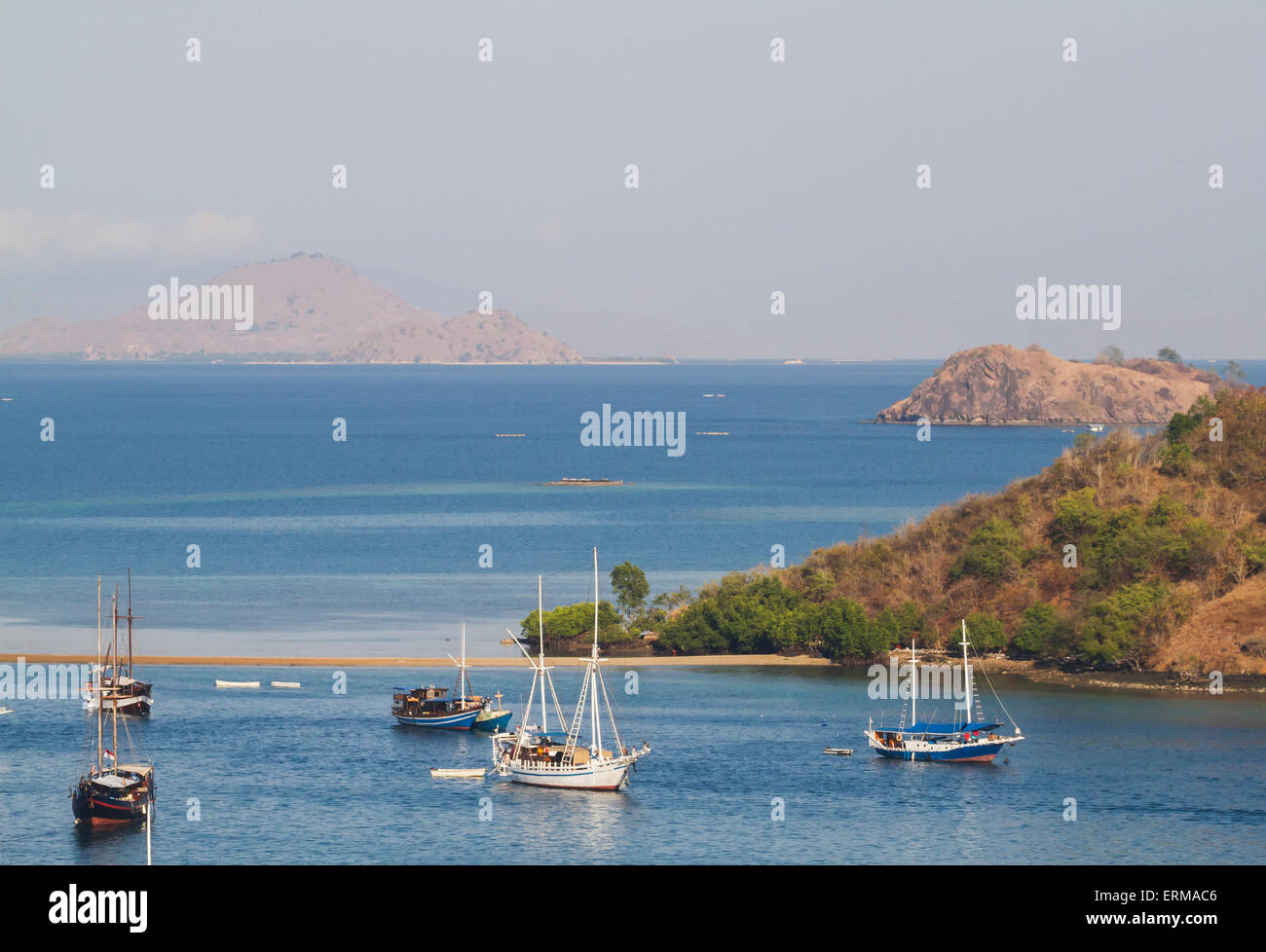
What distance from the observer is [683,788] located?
207 ft

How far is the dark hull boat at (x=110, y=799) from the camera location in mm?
57000

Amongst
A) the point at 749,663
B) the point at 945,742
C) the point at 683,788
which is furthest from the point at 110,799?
the point at 749,663

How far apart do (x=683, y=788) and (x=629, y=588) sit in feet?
128

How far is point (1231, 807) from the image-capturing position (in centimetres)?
6062

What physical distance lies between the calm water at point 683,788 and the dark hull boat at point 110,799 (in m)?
0.74

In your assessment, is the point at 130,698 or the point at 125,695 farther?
the point at 125,695

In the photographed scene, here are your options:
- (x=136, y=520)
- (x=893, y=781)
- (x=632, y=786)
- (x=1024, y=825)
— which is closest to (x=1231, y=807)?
(x=1024, y=825)

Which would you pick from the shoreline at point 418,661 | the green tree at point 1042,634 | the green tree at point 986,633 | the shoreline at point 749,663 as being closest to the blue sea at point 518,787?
the shoreline at point 418,661

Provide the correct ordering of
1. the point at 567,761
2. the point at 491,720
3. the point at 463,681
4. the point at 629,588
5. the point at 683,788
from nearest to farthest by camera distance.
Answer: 1. the point at 683,788
2. the point at 567,761
3. the point at 491,720
4. the point at 463,681
5. the point at 629,588

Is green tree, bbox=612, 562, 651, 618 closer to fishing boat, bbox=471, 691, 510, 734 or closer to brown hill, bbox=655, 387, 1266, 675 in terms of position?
brown hill, bbox=655, 387, 1266, 675

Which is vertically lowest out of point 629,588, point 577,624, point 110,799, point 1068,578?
point 110,799

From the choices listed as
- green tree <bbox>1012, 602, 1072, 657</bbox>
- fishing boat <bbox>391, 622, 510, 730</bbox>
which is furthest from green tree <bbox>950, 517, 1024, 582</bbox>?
fishing boat <bbox>391, 622, 510, 730</bbox>

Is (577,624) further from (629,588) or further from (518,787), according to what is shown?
(518,787)
